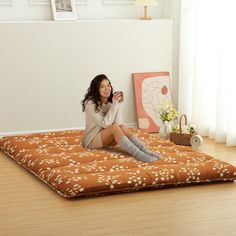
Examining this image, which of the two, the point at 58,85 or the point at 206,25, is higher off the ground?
the point at 206,25

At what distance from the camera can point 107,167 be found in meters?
5.27

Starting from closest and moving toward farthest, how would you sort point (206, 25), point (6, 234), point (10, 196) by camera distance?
point (6, 234) → point (10, 196) → point (206, 25)

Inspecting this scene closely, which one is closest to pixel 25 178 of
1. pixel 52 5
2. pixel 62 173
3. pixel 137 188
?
pixel 62 173

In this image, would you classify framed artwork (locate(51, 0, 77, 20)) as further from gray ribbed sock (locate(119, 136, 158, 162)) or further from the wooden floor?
the wooden floor

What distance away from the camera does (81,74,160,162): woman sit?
19.0 ft

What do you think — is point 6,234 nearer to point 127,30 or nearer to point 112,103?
point 112,103

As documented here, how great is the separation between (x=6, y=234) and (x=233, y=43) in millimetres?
3367

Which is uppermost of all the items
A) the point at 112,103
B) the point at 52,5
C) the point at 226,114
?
the point at 52,5

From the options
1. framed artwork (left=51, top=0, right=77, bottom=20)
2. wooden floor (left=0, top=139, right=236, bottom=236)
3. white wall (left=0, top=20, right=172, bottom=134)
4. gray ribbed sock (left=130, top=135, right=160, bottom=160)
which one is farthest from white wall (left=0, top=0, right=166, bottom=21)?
wooden floor (left=0, top=139, right=236, bottom=236)

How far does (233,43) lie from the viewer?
21.6 feet

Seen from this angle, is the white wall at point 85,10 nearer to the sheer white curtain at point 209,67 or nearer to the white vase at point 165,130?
the sheer white curtain at point 209,67

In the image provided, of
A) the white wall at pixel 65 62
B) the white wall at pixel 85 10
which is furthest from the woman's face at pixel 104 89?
the white wall at pixel 85 10

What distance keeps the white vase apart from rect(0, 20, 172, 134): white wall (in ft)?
2.52

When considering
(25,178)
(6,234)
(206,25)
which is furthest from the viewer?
(206,25)
